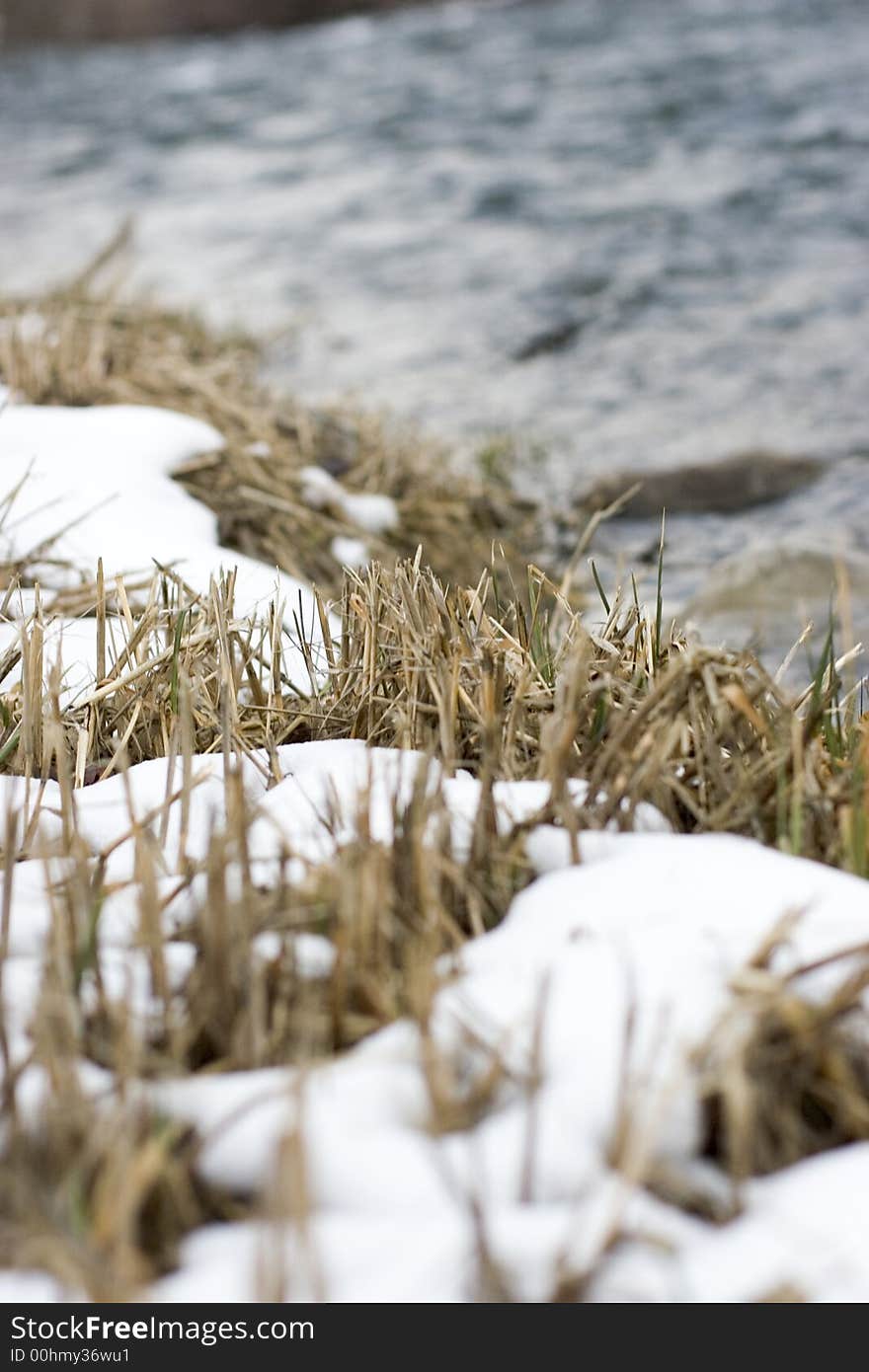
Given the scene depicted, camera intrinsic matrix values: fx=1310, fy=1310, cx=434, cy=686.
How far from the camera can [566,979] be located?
0.98 metres

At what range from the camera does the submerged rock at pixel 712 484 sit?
3.57 m

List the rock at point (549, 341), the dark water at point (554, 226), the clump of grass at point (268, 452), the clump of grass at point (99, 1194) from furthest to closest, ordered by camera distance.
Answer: the rock at point (549, 341)
the dark water at point (554, 226)
the clump of grass at point (268, 452)
the clump of grass at point (99, 1194)

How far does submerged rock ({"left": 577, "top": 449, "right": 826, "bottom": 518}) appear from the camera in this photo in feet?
11.7

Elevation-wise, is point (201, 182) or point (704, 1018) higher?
point (201, 182)

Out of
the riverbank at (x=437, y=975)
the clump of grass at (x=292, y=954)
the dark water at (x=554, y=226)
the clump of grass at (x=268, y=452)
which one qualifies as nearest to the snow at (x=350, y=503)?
the clump of grass at (x=268, y=452)

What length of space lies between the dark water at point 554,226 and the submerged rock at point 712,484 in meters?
0.09

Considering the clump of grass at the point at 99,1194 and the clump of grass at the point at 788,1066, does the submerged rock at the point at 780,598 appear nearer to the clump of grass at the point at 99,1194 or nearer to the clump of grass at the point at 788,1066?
the clump of grass at the point at 788,1066

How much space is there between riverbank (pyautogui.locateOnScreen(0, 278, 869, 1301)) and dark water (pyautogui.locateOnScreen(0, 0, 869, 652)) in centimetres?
173

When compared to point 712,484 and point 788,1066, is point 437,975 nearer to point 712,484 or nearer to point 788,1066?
point 788,1066

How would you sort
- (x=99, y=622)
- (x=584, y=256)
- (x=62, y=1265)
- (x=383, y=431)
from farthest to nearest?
(x=584, y=256)
(x=383, y=431)
(x=99, y=622)
(x=62, y=1265)

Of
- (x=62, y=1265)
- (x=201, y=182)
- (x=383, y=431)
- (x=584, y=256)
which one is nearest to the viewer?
(x=62, y=1265)

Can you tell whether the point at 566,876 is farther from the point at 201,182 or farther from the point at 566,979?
the point at 201,182
